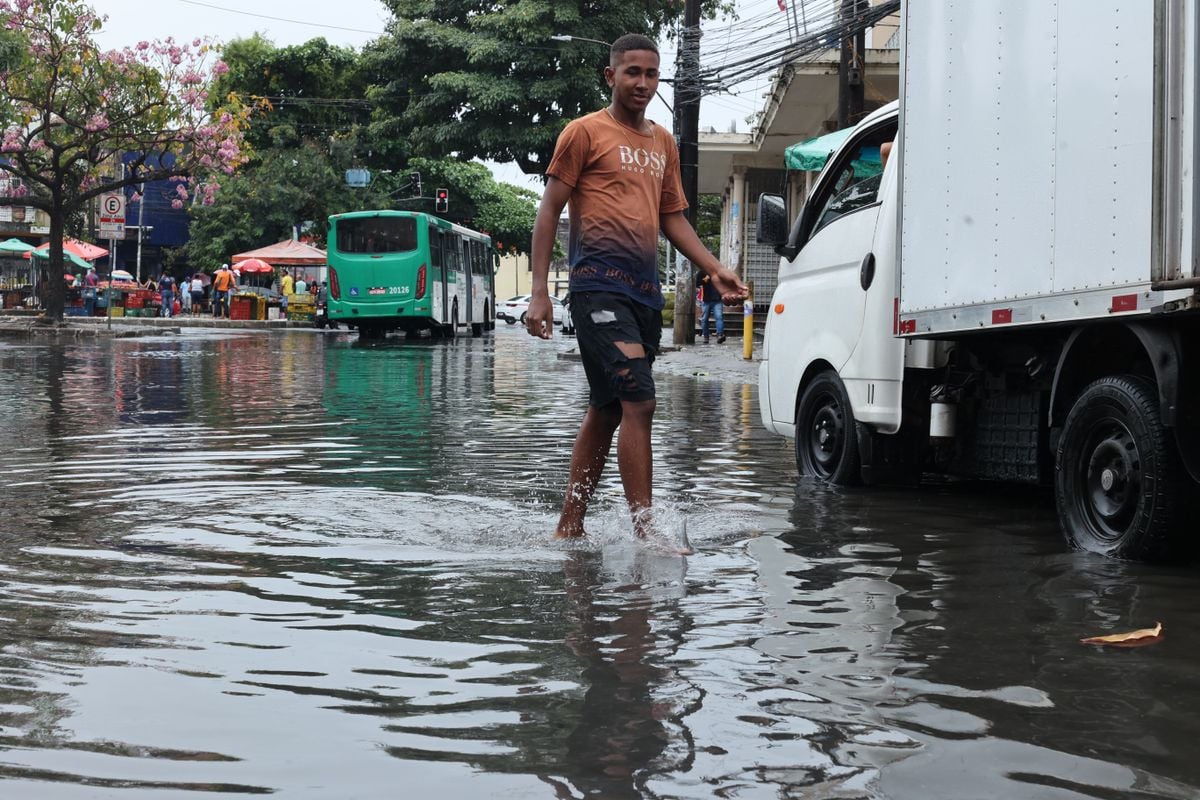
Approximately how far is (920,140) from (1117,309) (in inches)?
73.2

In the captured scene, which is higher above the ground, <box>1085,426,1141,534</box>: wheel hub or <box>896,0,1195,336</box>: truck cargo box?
<box>896,0,1195,336</box>: truck cargo box

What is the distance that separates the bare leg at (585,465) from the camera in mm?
6098

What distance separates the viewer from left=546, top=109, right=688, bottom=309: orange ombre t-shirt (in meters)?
5.89

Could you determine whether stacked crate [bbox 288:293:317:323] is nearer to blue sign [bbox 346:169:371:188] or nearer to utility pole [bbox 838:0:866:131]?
blue sign [bbox 346:169:371:188]

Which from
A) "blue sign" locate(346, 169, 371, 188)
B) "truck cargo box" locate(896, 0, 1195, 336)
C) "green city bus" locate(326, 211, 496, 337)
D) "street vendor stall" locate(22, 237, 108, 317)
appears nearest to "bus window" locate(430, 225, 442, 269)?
"green city bus" locate(326, 211, 496, 337)

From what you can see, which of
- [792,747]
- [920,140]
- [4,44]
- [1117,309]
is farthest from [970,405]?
[4,44]

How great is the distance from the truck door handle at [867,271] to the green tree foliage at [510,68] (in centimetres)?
2952

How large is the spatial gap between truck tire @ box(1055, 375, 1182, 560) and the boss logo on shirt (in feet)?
6.20

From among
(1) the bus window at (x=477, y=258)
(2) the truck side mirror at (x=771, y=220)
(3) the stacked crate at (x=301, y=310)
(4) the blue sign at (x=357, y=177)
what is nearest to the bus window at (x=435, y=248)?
(1) the bus window at (x=477, y=258)

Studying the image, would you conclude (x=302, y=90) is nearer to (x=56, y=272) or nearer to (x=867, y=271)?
(x=56, y=272)

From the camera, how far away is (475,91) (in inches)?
1475

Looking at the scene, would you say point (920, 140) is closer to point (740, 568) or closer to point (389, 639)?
point (740, 568)

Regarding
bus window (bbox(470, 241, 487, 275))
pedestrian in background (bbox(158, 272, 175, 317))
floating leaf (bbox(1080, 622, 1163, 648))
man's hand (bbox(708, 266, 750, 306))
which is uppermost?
bus window (bbox(470, 241, 487, 275))

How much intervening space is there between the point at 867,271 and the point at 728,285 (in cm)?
174
